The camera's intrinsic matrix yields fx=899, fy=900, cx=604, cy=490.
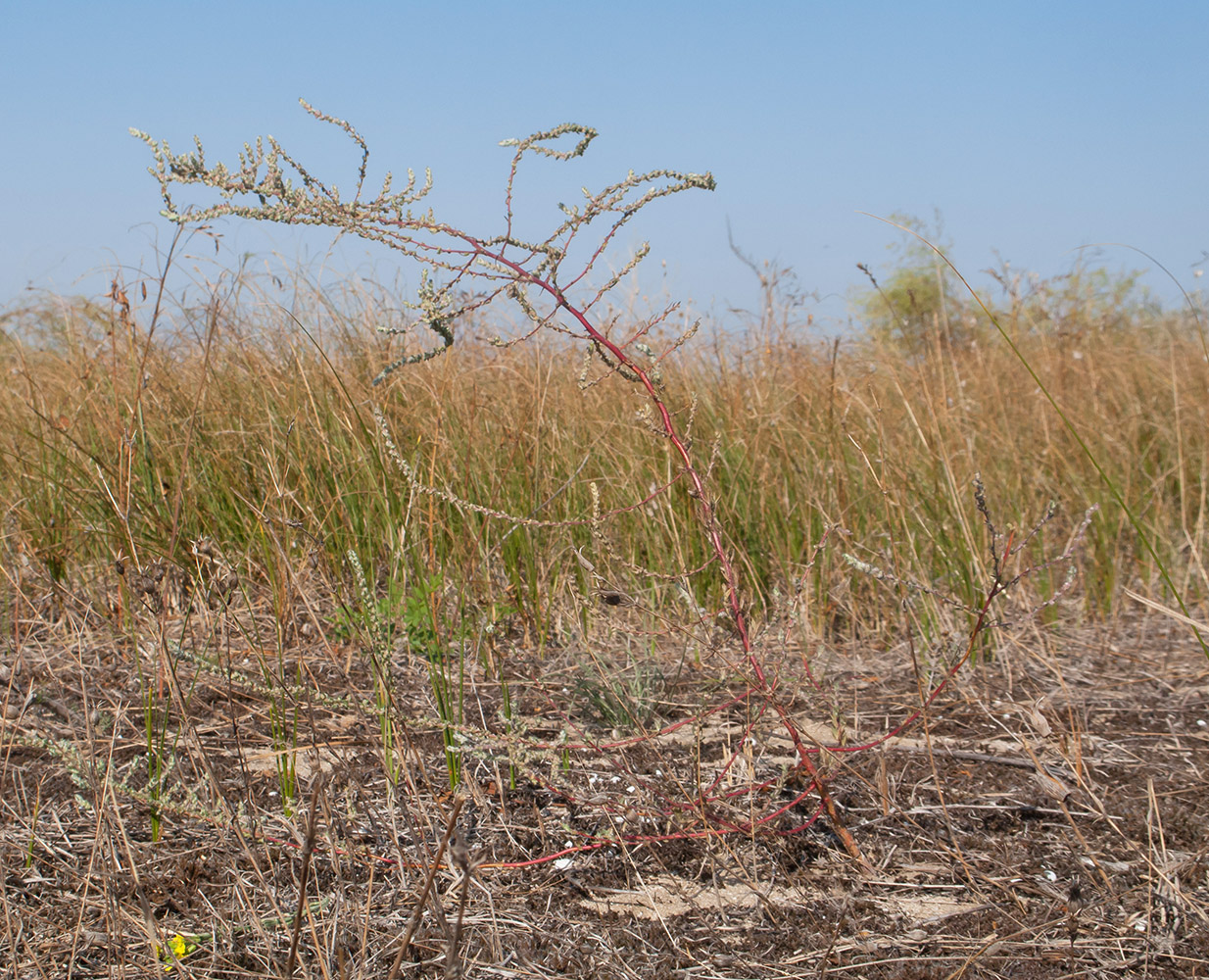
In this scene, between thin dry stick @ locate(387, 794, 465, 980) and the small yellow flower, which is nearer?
thin dry stick @ locate(387, 794, 465, 980)

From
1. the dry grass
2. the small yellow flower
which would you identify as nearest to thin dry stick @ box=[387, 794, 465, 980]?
the dry grass

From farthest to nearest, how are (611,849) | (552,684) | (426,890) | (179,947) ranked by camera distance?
(552,684) → (611,849) → (179,947) → (426,890)

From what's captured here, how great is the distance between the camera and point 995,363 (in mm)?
5109

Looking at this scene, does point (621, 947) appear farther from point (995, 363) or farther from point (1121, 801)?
point (995, 363)

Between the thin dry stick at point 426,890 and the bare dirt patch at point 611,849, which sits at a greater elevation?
the thin dry stick at point 426,890

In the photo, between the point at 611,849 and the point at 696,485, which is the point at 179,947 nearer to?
the point at 611,849

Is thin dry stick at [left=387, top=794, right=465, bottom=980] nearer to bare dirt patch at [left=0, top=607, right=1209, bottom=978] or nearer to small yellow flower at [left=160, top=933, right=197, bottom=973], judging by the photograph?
bare dirt patch at [left=0, top=607, right=1209, bottom=978]

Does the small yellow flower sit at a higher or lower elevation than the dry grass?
lower

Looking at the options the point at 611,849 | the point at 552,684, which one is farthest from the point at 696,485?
the point at 552,684

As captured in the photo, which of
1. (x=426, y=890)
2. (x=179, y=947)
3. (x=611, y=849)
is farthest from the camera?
(x=611, y=849)

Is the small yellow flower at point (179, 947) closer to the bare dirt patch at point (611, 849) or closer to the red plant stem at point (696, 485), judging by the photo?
the bare dirt patch at point (611, 849)

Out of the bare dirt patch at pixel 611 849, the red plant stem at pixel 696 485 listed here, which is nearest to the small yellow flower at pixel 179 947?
the bare dirt patch at pixel 611 849

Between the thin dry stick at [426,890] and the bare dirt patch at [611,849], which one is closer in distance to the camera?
the thin dry stick at [426,890]

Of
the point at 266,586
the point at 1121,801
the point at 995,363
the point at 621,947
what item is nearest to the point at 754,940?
the point at 621,947
